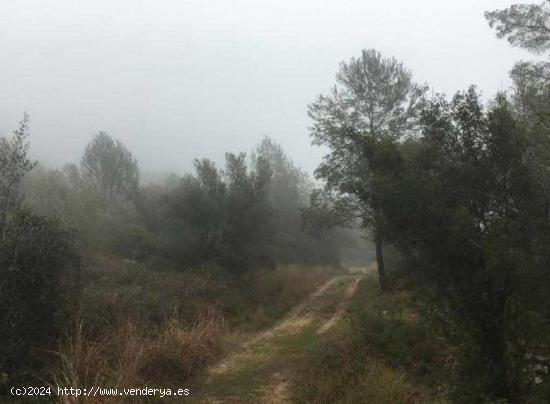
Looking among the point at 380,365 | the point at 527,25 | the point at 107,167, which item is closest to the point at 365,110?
the point at 527,25

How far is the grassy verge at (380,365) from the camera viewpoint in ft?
25.5

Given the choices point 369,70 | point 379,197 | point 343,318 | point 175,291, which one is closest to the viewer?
point 379,197

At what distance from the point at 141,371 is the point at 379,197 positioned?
620 centimetres

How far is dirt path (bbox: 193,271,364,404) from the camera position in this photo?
8.91 m

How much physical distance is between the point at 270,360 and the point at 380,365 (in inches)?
132

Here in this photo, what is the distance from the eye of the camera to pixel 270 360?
1141cm

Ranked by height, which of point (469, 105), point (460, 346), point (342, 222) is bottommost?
point (460, 346)

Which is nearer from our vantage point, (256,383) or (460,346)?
(460,346)

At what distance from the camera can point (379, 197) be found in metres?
7.07

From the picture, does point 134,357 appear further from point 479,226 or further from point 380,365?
point 479,226

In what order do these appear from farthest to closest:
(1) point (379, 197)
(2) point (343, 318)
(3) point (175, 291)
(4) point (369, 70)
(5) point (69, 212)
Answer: (5) point (69, 212), (4) point (369, 70), (3) point (175, 291), (2) point (343, 318), (1) point (379, 197)

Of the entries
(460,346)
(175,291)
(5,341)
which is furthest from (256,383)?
(175,291)

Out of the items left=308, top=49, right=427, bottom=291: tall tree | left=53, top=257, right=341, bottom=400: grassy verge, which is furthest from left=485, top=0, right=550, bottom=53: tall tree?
left=53, top=257, right=341, bottom=400: grassy verge

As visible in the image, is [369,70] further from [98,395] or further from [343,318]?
[98,395]
